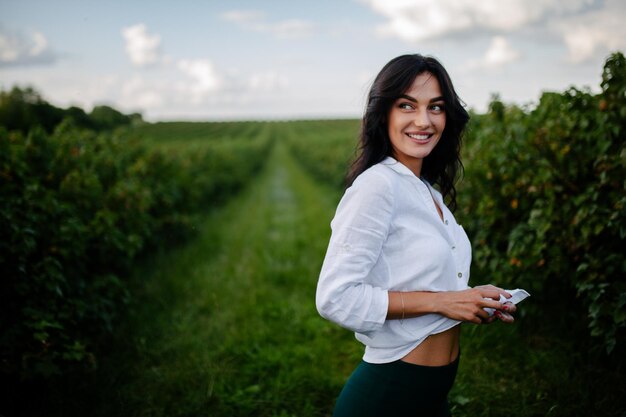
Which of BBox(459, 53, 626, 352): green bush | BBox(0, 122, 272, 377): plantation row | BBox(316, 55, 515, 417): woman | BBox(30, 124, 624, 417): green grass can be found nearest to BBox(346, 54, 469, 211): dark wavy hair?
BBox(316, 55, 515, 417): woman

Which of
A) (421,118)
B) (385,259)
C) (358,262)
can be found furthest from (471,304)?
(421,118)

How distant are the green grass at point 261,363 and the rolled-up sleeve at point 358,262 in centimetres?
201

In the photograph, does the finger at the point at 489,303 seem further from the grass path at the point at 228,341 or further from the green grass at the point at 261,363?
the grass path at the point at 228,341

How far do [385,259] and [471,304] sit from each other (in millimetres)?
309

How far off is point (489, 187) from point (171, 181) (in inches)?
223

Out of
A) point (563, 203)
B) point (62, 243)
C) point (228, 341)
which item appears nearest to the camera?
point (563, 203)

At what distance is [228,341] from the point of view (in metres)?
3.98

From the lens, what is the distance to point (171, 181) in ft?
25.3

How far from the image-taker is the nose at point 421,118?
1550mm

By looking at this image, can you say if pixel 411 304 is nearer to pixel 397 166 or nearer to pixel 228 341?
pixel 397 166

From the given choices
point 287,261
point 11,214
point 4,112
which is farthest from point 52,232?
point 4,112

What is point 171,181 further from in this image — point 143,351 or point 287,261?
point 143,351

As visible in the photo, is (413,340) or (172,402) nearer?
(413,340)

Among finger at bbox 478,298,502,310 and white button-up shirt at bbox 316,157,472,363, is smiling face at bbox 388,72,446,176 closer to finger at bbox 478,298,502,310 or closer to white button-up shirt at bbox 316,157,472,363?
white button-up shirt at bbox 316,157,472,363
